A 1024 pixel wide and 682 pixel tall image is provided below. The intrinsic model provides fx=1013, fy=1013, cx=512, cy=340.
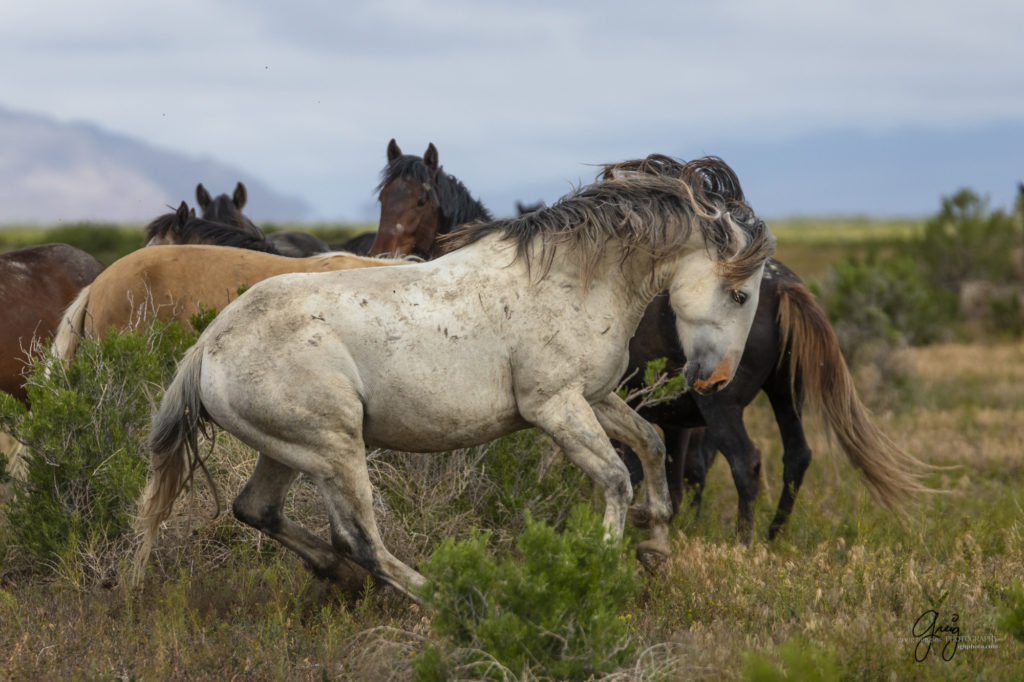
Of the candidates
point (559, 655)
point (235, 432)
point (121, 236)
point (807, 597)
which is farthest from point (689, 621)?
point (121, 236)

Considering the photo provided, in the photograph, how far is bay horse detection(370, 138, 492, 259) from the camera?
823 cm

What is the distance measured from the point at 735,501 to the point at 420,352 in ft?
15.6

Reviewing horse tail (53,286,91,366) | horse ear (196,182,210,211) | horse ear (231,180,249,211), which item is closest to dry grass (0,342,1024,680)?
horse tail (53,286,91,366)

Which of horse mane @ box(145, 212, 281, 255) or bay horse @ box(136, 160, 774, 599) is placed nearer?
bay horse @ box(136, 160, 774, 599)

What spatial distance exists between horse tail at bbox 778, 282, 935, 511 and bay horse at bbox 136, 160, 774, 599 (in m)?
1.92

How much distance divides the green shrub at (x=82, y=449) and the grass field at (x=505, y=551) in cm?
19

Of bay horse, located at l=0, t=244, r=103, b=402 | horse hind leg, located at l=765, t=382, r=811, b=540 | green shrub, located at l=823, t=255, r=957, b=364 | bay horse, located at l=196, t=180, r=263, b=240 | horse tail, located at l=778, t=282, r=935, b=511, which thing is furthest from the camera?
green shrub, located at l=823, t=255, r=957, b=364

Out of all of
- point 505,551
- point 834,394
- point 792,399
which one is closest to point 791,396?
point 792,399

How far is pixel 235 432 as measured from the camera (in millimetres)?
4469

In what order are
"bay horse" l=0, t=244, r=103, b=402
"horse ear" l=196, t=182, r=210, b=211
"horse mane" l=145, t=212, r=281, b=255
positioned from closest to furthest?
"bay horse" l=0, t=244, r=103, b=402
"horse mane" l=145, t=212, r=281, b=255
"horse ear" l=196, t=182, r=210, b=211

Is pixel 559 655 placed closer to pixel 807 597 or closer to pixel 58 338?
pixel 807 597

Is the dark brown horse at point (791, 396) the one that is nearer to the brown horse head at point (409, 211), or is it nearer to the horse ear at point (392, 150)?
the brown horse head at point (409, 211)

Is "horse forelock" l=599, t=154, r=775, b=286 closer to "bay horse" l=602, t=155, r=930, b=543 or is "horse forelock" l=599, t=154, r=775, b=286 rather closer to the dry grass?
the dry grass

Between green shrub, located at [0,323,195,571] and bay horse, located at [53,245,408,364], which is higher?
bay horse, located at [53,245,408,364]
